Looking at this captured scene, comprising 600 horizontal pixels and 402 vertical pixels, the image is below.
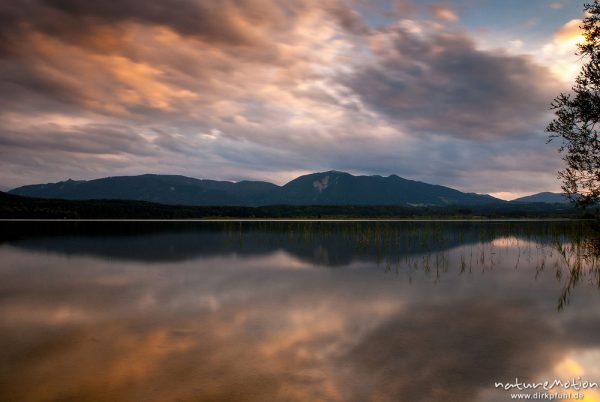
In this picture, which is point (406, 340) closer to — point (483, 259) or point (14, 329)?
point (14, 329)

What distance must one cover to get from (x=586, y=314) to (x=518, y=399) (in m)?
12.0

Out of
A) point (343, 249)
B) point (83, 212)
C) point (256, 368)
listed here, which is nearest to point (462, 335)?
point (256, 368)

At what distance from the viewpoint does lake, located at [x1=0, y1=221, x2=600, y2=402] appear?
10328mm

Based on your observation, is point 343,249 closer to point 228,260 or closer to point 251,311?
point 228,260

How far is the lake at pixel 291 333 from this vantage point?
33.9 ft

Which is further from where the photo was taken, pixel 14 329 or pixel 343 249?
pixel 343 249

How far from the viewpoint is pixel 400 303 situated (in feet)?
67.5

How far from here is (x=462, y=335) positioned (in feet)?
49.0

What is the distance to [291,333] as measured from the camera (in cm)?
1517

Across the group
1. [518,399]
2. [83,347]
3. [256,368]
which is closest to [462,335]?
[518,399]

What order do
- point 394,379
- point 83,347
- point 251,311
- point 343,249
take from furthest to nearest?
1. point 343,249
2. point 251,311
3. point 83,347
4. point 394,379

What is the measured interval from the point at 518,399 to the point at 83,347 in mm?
13116

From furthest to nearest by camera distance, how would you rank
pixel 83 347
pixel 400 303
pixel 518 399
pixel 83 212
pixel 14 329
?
pixel 83 212 < pixel 400 303 < pixel 14 329 < pixel 83 347 < pixel 518 399

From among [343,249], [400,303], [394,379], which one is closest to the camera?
[394,379]
